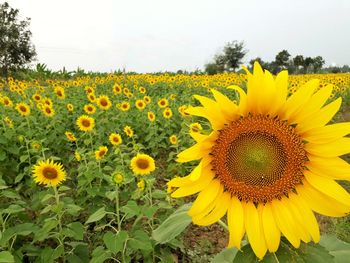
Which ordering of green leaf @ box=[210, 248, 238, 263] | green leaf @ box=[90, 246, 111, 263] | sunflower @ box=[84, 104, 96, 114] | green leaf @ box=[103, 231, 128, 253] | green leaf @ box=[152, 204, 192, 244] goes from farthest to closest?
sunflower @ box=[84, 104, 96, 114]
green leaf @ box=[90, 246, 111, 263]
green leaf @ box=[103, 231, 128, 253]
green leaf @ box=[210, 248, 238, 263]
green leaf @ box=[152, 204, 192, 244]

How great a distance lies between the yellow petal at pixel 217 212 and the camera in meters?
1.35

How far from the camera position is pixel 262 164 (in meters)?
1.35

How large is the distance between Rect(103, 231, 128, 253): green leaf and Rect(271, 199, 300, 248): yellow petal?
142 centimetres

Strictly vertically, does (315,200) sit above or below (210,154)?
below

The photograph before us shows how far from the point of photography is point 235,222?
134 centimetres

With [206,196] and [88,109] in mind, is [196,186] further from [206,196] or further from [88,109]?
[88,109]

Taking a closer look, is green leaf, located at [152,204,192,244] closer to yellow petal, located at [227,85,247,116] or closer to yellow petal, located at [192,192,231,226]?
yellow petal, located at [192,192,231,226]

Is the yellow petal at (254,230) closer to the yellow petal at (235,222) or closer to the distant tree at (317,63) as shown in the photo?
the yellow petal at (235,222)

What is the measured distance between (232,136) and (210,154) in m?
0.10

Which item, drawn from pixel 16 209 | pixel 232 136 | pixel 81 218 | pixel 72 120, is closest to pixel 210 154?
pixel 232 136

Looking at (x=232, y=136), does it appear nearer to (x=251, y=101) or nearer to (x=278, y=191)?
(x=251, y=101)

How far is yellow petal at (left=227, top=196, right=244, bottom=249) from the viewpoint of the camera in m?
1.31

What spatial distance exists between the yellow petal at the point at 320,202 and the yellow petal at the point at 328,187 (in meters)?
0.03

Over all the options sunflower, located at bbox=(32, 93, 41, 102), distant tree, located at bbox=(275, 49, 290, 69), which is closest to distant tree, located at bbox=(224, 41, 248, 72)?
distant tree, located at bbox=(275, 49, 290, 69)
